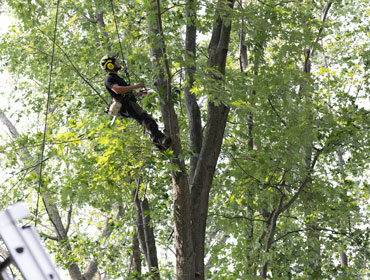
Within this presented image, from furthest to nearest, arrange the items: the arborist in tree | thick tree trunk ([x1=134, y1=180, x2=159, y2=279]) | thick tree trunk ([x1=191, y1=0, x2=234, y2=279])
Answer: thick tree trunk ([x1=134, y1=180, x2=159, y2=279]), thick tree trunk ([x1=191, y1=0, x2=234, y2=279]), the arborist in tree

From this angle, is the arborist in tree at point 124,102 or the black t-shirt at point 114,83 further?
the black t-shirt at point 114,83

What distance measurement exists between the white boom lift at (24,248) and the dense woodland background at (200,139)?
2552mm

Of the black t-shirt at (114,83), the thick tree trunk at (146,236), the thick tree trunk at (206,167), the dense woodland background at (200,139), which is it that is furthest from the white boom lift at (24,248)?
the thick tree trunk at (146,236)

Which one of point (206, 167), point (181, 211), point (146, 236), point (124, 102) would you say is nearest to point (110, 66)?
point (124, 102)

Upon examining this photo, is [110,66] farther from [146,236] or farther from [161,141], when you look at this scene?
[146,236]

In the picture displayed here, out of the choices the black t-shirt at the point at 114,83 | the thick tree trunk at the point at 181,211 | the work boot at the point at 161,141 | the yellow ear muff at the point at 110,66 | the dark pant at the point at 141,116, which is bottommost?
the thick tree trunk at the point at 181,211

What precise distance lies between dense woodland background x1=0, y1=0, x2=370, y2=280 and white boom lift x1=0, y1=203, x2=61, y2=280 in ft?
8.37

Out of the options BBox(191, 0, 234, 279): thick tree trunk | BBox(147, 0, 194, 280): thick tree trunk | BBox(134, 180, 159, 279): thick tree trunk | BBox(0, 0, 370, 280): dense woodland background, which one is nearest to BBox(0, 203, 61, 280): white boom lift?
BBox(0, 0, 370, 280): dense woodland background

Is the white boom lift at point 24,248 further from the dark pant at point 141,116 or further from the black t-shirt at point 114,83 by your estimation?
the black t-shirt at point 114,83

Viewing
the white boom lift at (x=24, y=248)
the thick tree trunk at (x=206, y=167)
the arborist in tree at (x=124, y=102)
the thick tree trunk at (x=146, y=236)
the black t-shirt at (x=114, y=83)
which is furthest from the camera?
the thick tree trunk at (x=146, y=236)

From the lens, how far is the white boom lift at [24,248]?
4.36 feet

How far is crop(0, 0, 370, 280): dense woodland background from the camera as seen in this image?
17.2 feet

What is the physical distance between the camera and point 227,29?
570cm

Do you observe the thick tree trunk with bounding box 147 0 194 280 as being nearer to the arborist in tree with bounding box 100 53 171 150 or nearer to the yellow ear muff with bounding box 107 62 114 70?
the arborist in tree with bounding box 100 53 171 150
